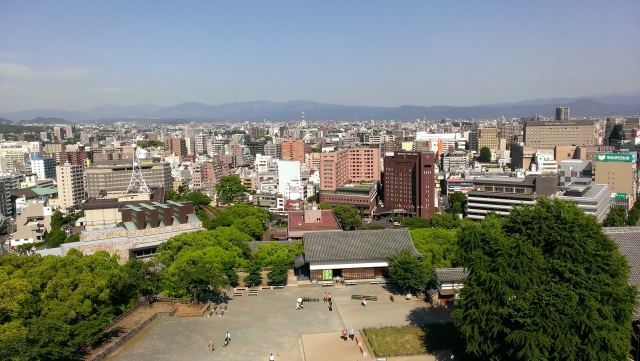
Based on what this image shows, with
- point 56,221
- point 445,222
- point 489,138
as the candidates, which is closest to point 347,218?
point 445,222

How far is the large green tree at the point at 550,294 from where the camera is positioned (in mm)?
11977

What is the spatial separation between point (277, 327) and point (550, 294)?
9.65 metres

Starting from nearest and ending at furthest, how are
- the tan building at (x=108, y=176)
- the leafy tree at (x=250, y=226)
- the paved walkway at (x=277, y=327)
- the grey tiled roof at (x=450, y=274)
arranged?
the paved walkway at (x=277, y=327) → the grey tiled roof at (x=450, y=274) → the leafy tree at (x=250, y=226) → the tan building at (x=108, y=176)

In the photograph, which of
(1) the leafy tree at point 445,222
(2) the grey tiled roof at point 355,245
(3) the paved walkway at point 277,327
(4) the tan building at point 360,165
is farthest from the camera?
(4) the tan building at point 360,165

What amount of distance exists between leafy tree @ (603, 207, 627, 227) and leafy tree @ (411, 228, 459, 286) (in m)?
19.2

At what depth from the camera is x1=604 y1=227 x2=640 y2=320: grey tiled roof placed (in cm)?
1564

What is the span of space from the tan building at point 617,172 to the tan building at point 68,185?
57.5 metres

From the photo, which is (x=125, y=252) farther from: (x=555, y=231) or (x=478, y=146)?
(x=478, y=146)

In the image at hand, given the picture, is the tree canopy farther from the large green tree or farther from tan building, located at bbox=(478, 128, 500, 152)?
tan building, located at bbox=(478, 128, 500, 152)

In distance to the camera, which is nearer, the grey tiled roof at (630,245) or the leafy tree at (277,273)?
the grey tiled roof at (630,245)

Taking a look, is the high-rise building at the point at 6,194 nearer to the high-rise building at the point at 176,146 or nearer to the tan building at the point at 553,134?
the high-rise building at the point at 176,146

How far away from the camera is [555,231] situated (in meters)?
13.4

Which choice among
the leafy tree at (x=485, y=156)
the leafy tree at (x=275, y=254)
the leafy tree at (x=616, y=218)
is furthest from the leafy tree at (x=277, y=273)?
the leafy tree at (x=485, y=156)

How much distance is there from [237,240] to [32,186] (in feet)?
142
